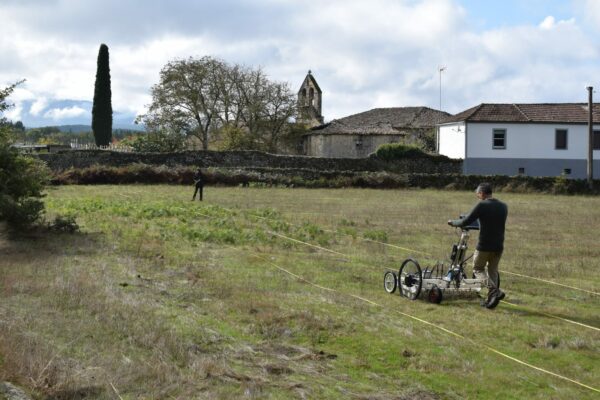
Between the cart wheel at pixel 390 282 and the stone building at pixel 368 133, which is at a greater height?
the stone building at pixel 368 133

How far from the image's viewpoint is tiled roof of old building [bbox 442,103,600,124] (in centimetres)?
5003

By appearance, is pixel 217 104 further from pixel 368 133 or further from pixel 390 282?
pixel 390 282

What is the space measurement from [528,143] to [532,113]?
249 cm

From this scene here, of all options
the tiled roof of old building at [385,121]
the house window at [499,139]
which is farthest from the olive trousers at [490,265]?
the tiled roof of old building at [385,121]

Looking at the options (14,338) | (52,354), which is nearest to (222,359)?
(52,354)

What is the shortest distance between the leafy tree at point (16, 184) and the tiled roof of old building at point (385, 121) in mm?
45710

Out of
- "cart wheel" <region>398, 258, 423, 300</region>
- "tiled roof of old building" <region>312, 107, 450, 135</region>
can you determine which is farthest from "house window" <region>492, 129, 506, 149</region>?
"cart wheel" <region>398, 258, 423, 300</region>

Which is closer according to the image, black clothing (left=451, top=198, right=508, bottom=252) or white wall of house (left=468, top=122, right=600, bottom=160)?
black clothing (left=451, top=198, right=508, bottom=252)

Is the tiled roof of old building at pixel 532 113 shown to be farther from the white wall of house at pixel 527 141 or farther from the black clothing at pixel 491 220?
the black clothing at pixel 491 220

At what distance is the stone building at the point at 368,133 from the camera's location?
2422 inches

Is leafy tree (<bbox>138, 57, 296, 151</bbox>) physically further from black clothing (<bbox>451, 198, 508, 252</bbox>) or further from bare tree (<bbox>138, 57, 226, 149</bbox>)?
black clothing (<bbox>451, 198, 508, 252</bbox>)

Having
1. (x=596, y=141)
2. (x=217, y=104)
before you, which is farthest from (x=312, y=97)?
(x=596, y=141)

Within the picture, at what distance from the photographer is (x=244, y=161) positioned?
49.3m

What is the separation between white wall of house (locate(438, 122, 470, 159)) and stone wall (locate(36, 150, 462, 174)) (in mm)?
1769
